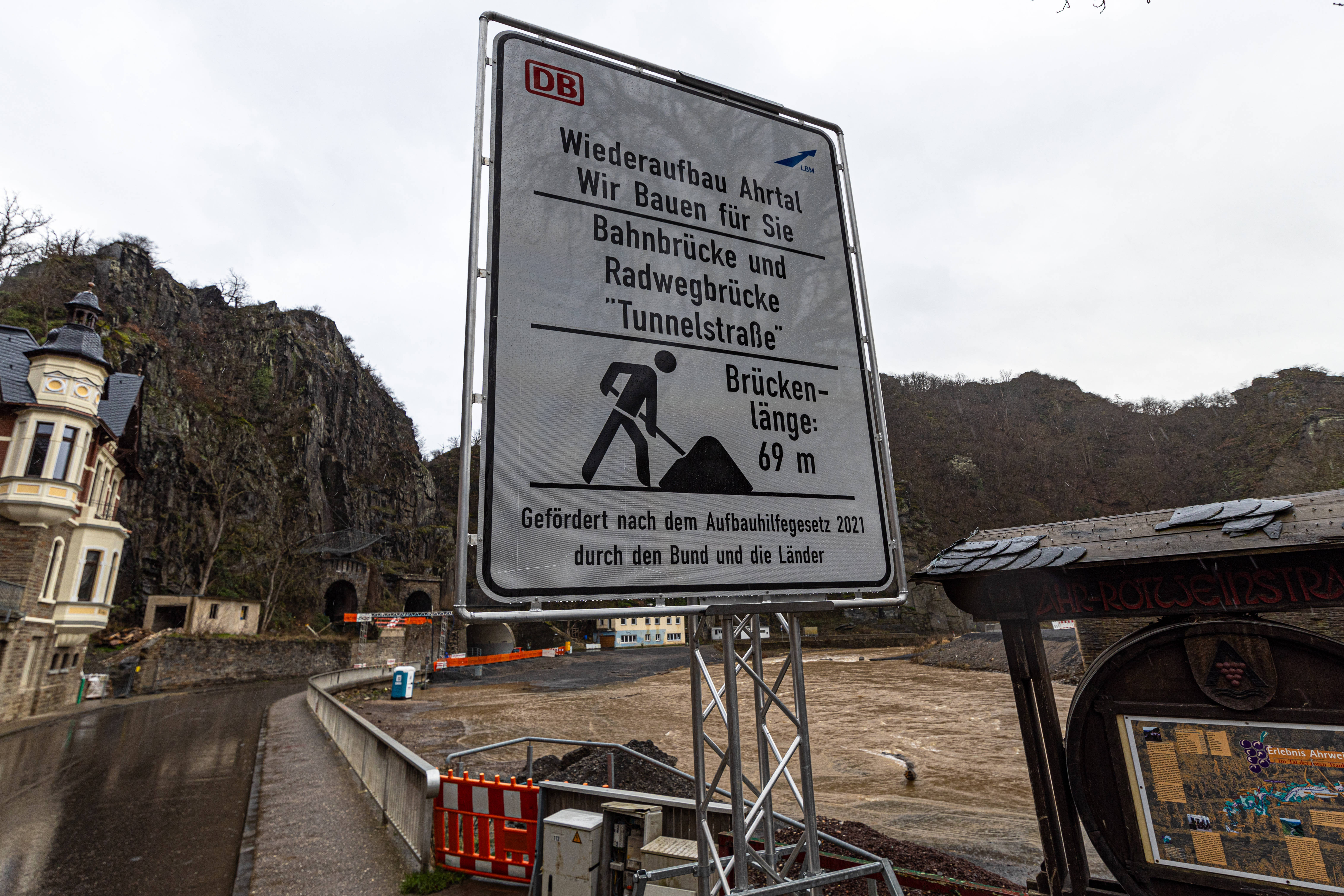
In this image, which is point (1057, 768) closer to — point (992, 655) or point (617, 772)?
point (617, 772)

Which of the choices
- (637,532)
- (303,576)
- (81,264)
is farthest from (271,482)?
(637,532)

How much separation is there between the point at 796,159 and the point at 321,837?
875 centimetres

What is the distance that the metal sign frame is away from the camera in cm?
179

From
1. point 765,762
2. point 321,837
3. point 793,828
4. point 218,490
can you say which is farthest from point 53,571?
point 765,762

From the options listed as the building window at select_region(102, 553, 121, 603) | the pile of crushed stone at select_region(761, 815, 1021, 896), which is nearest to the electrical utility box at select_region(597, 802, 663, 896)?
the pile of crushed stone at select_region(761, 815, 1021, 896)

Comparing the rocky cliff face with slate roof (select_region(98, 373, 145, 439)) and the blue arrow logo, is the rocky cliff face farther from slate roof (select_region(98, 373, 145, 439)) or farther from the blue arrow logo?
the blue arrow logo

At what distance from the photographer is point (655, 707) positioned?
2278 cm

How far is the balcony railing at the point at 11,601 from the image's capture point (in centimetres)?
1825

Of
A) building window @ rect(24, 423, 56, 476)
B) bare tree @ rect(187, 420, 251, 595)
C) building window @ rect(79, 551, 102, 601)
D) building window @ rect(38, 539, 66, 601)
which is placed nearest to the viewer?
building window @ rect(24, 423, 56, 476)

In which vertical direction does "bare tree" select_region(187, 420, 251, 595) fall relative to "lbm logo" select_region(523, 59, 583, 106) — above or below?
above

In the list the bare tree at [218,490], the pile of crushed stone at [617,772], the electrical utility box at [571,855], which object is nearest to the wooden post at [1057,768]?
the electrical utility box at [571,855]

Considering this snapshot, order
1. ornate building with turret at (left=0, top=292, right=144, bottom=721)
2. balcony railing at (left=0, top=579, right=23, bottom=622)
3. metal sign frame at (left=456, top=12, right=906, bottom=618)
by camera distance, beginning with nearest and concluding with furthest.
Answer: metal sign frame at (left=456, top=12, right=906, bottom=618) → balcony railing at (left=0, top=579, right=23, bottom=622) → ornate building with turret at (left=0, top=292, right=144, bottom=721)

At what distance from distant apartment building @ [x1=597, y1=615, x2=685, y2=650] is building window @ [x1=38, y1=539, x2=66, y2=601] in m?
48.2

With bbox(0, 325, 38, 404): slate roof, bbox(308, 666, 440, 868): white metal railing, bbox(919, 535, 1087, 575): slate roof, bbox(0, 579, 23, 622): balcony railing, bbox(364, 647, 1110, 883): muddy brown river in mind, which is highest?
bbox(0, 325, 38, 404): slate roof
